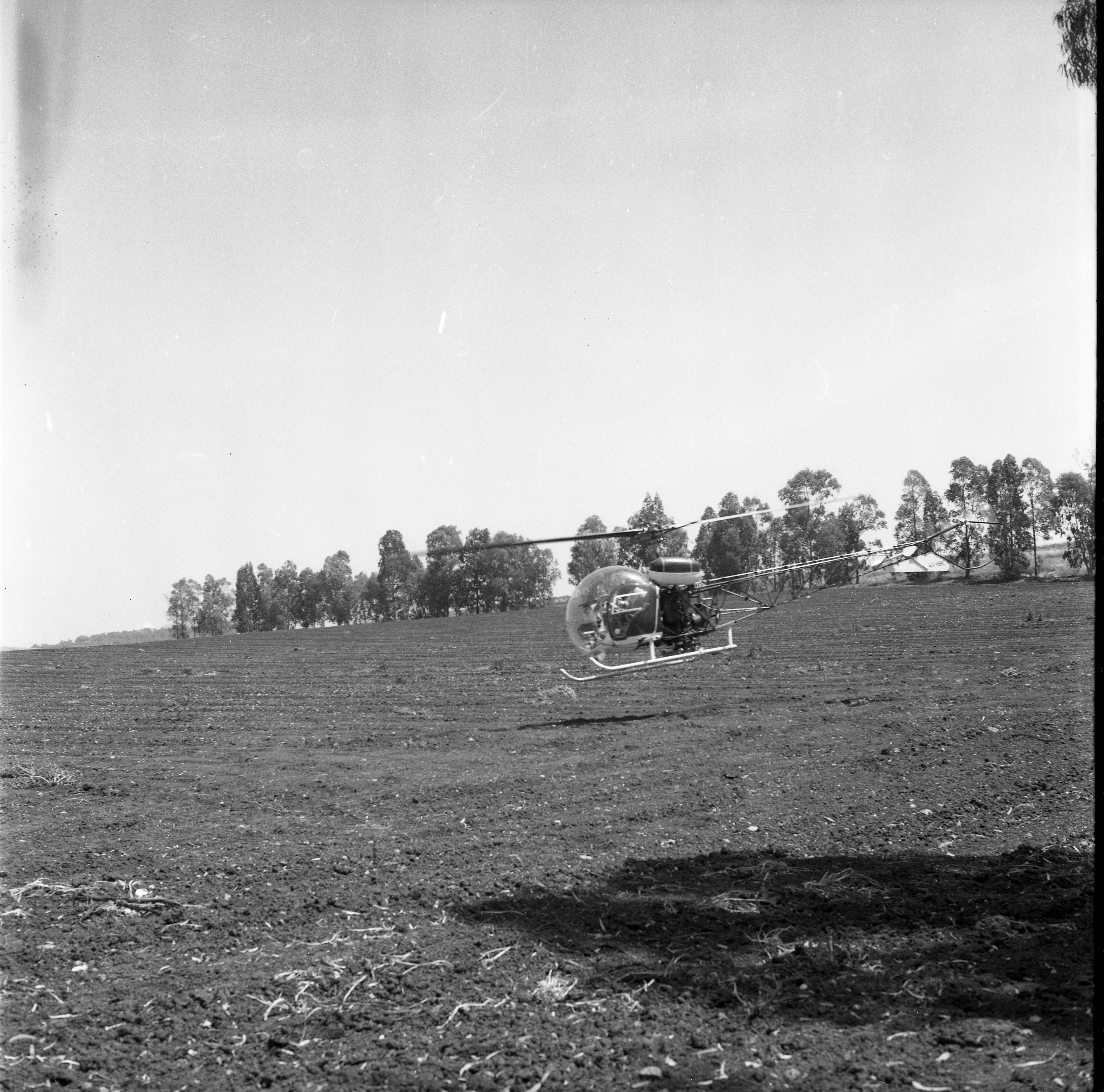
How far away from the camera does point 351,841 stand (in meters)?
9.09

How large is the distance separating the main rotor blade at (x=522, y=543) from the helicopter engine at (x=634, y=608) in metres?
1.33

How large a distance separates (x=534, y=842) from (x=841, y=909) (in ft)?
9.98

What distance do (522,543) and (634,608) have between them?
394 cm

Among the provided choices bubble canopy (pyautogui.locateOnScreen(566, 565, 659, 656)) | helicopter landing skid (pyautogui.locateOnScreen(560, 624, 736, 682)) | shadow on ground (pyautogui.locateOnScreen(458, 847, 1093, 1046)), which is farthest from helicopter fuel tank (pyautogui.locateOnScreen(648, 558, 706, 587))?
shadow on ground (pyautogui.locateOnScreen(458, 847, 1093, 1046))

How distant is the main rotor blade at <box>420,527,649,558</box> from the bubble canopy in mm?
1290

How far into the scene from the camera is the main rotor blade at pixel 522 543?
8.28m

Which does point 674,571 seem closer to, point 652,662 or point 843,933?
point 652,662

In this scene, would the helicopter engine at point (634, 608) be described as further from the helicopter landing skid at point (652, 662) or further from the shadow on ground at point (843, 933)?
the shadow on ground at point (843, 933)

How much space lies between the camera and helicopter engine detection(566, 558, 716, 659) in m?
11.6

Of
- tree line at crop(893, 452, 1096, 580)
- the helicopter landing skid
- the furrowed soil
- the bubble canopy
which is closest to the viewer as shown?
the furrowed soil

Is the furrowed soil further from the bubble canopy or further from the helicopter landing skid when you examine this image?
the bubble canopy

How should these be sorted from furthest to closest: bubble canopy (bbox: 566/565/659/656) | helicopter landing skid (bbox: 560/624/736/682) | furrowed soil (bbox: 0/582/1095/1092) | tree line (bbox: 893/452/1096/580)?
tree line (bbox: 893/452/1096/580) < bubble canopy (bbox: 566/565/659/656) < helicopter landing skid (bbox: 560/624/736/682) < furrowed soil (bbox: 0/582/1095/1092)

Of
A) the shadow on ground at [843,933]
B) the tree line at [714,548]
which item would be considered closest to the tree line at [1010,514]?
the tree line at [714,548]

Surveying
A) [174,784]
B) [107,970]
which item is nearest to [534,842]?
[107,970]
